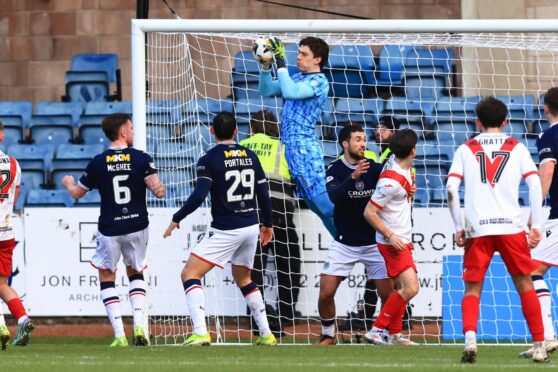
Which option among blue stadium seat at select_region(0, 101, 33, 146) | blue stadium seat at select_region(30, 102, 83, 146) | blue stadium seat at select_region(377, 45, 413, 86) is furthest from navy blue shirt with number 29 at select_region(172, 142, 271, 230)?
blue stadium seat at select_region(0, 101, 33, 146)

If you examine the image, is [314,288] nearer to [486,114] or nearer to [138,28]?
[138,28]

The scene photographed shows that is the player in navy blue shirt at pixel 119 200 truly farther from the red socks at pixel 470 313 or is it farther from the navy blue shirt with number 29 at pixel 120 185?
the red socks at pixel 470 313

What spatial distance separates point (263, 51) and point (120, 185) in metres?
1.61

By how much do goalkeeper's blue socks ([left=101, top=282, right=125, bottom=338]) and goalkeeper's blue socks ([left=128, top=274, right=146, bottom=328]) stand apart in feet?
0.47

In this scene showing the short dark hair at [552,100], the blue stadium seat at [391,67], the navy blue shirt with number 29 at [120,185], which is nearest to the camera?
the short dark hair at [552,100]

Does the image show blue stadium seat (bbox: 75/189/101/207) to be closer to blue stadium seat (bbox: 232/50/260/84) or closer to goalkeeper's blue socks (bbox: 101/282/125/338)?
blue stadium seat (bbox: 232/50/260/84)

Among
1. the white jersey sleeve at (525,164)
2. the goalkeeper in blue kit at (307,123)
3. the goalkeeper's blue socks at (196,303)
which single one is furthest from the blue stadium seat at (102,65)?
the white jersey sleeve at (525,164)

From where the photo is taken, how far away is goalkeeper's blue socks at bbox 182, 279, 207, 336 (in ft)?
35.6

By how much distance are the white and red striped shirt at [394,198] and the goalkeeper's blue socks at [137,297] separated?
201 cm

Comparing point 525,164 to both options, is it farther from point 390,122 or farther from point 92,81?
point 92,81

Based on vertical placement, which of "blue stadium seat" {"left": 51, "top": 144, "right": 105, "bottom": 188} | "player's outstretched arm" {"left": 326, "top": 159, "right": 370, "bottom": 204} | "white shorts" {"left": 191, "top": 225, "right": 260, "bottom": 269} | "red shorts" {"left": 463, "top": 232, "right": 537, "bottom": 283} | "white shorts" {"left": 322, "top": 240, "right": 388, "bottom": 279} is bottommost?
"red shorts" {"left": 463, "top": 232, "right": 537, "bottom": 283}

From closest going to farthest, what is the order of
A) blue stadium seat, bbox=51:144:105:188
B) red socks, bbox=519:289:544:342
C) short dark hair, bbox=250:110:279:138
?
red socks, bbox=519:289:544:342 → short dark hair, bbox=250:110:279:138 → blue stadium seat, bbox=51:144:105:188

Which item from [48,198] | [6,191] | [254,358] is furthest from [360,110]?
[254,358]

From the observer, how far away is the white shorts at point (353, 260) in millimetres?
11469
